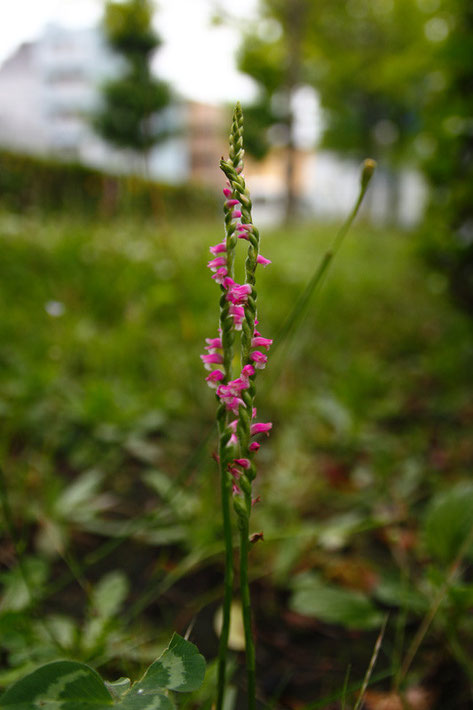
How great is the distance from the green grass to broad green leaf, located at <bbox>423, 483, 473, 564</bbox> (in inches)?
4.6

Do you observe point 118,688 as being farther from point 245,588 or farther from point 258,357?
point 258,357

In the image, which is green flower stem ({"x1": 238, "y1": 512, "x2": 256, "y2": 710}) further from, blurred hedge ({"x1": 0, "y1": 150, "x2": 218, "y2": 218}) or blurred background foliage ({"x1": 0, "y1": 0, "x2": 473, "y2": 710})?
blurred hedge ({"x1": 0, "y1": 150, "x2": 218, "y2": 218})

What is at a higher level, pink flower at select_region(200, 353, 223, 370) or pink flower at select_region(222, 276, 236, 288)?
pink flower at select_region(222, 276, 236, 288)

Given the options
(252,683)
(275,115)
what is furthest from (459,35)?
(275,115)

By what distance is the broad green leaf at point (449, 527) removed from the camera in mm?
1083

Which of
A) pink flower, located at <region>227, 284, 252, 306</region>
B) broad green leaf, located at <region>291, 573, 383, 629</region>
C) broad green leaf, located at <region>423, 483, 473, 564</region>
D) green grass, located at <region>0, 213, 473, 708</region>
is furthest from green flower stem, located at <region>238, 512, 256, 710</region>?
broad green leaf, located at <region>423, 483, 473, 564</region>

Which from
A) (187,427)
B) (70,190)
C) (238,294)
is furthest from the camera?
(70,190)

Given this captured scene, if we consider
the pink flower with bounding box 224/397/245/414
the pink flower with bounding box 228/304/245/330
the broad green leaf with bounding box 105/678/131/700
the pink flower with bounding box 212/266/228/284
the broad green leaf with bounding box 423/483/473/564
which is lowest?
the broad green leaf with bounding box 423/483/473/564

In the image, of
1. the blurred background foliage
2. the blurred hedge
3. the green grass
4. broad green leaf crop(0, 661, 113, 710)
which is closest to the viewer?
broad green leaf crop(0, 661, 113, 710)

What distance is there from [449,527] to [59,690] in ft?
2.98

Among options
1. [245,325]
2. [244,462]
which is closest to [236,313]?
[245,325]

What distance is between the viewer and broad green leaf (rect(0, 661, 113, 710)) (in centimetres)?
46

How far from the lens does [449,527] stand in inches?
43.4

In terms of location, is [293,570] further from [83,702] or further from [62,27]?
[62,27]
